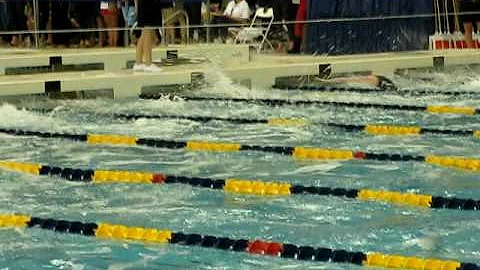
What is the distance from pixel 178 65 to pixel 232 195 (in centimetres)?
559

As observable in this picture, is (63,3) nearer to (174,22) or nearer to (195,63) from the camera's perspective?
(174,22)

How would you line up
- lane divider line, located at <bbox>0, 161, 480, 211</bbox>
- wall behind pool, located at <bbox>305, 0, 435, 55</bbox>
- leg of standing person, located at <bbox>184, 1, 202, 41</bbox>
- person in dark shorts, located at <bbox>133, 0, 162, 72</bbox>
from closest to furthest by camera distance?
lane divider line, located at <bbox>0, 161, 480, 211</bbox> → person in dark shorts, located at <bbox>133, 0, 162, 72</bbox> → wall behind pool, located at <bbox>305, 0, 435, 55</bbox> → leg of standing person, located at <bbox>184, 1, 202, 41</bbox>

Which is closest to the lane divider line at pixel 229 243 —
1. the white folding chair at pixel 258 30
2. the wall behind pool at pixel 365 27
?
the wall behind pool at pixel 365 27

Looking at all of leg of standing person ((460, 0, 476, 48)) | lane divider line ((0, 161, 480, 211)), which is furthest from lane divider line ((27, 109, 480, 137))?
leg of standing person ((460, 0, 476, 48))

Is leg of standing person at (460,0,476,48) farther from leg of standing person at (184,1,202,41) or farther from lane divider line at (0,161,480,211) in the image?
lane divider line at (0,161,480,211)

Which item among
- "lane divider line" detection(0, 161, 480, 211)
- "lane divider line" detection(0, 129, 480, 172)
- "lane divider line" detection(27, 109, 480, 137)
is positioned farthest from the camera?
"lane divider line" detection(27, 109, 480, 137)

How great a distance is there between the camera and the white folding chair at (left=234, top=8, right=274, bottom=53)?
492 inches

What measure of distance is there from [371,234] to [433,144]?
2253 millimetres

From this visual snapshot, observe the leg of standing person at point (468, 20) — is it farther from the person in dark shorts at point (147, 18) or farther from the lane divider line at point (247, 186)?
the lane divider line at point (247, 186)

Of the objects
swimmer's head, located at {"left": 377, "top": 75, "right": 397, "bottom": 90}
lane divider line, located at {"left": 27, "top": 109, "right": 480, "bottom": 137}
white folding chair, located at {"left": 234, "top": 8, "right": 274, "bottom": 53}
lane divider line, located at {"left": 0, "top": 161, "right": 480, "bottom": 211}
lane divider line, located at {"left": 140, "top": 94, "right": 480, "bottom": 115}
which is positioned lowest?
lane divider line, located at {"left": 0, "top": 161, "right": 480, "bottom": 211}

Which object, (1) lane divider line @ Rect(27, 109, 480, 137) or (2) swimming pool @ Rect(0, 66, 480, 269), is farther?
(1) lane divider line @ Rect(27, 109, 480, 137)

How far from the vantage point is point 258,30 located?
494 inches

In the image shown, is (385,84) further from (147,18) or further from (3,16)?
(3,16)

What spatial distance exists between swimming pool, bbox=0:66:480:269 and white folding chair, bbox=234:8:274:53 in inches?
194
